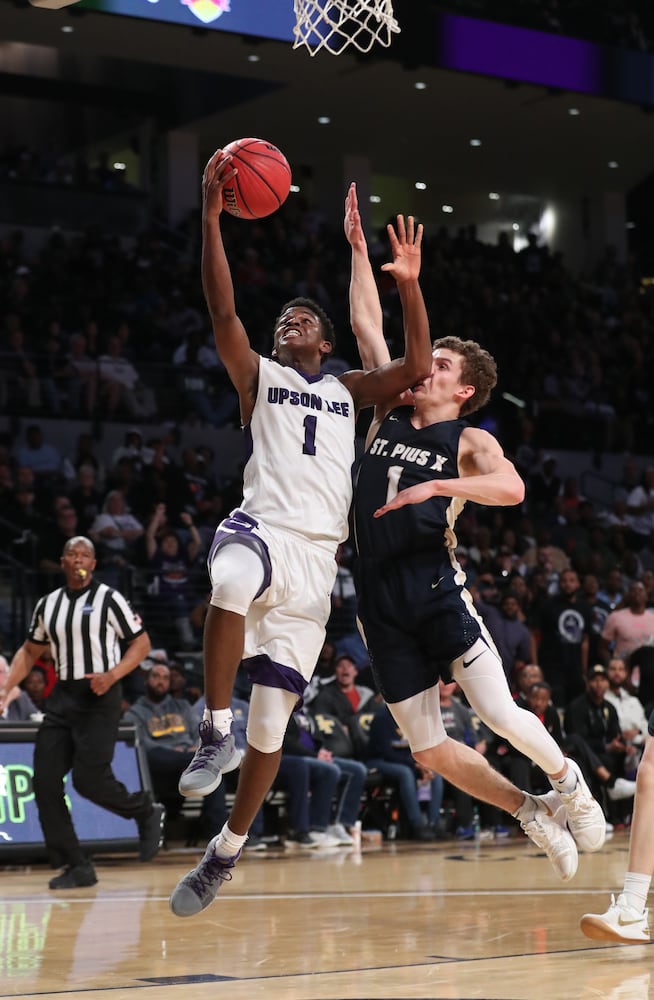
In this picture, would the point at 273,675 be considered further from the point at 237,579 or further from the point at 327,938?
the point at 327,938

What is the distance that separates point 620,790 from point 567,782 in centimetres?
777

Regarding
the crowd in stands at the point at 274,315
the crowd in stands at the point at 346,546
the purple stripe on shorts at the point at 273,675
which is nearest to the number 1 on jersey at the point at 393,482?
the purple stripe on shorts at the point at 273,675

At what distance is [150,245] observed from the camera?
20219 mm

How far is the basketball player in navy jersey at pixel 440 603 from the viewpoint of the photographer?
575 cm

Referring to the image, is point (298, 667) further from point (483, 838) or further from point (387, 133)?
point (387, 133)

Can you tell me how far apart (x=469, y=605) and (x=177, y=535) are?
30.3 ft

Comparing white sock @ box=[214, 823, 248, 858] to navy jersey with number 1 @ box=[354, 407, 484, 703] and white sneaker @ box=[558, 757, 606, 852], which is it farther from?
white sneaker @ box=[558, 757, 606, 852]

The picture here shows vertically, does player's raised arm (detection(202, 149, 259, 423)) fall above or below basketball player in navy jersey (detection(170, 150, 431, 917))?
above

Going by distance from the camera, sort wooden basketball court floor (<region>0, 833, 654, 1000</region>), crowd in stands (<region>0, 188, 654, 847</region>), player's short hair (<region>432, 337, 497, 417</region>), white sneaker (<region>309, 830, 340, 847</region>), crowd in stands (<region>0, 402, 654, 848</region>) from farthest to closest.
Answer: crowd in stands (<region>0, 188, 654, 847</region>) < crowd in stands (<region>0, 402, 654, 848</region>) < white sneaker (<region>309, 830, 340, 847</region>) < player's short hair (<region>432, 337, 497, 417</region>) < wooden basketball court floor (<region>0, 833, 654, 1000</region>)

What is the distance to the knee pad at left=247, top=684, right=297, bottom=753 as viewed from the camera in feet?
18.1

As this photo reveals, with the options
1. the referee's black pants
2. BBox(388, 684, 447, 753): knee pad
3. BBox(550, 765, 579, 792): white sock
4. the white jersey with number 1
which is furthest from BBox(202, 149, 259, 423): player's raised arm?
the referee's black pants

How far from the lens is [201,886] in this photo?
18.3 ft

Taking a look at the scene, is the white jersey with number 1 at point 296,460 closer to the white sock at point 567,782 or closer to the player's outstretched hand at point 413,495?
the player's outstretched hand at point 413,495

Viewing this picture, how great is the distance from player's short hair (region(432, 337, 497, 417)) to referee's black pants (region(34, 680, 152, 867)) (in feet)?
13.2
